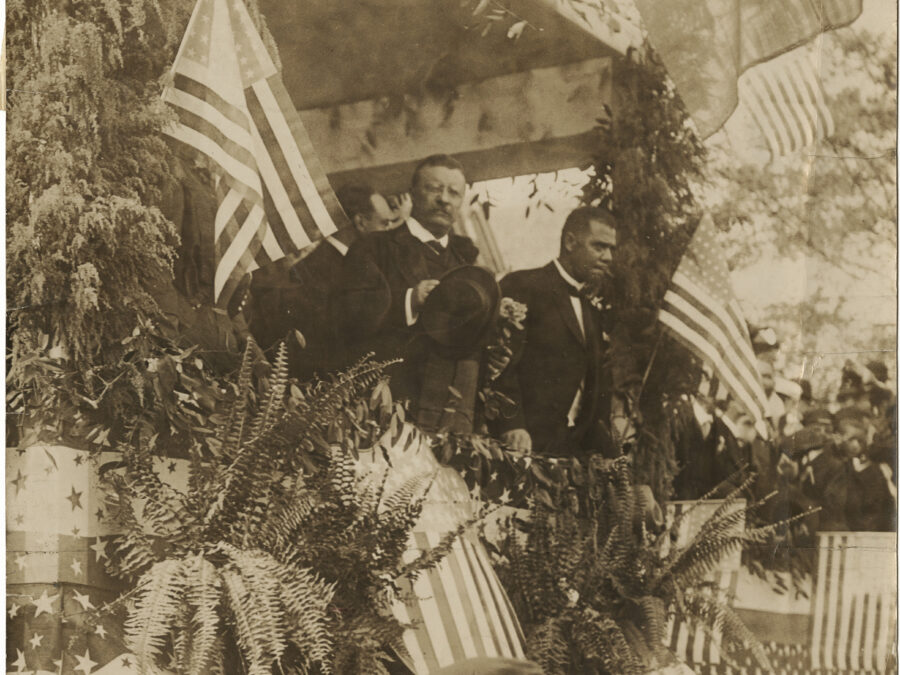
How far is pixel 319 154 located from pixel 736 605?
2291 mm

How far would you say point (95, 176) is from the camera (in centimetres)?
391

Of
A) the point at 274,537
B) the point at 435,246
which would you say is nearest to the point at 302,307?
the point at 435,246

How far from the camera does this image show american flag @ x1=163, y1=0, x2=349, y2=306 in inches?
151

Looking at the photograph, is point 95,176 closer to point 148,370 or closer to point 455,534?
point 148,370

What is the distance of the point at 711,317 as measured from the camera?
3627 millimetres

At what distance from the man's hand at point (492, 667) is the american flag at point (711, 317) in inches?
48.5

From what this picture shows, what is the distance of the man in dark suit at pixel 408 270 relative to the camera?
12.3 ft

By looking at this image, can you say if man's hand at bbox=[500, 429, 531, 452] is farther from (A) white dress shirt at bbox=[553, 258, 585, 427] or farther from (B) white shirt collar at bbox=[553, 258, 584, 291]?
(B) white shirt collar at bbox=[553, 258, 584, 291]

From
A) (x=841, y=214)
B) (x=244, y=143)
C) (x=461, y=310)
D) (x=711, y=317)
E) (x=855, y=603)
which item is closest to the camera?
(x=855, y=603)

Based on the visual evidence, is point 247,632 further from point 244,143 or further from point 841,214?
point 841,214

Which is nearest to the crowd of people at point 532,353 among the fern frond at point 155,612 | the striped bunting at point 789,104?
the striped bunting at point 789,104

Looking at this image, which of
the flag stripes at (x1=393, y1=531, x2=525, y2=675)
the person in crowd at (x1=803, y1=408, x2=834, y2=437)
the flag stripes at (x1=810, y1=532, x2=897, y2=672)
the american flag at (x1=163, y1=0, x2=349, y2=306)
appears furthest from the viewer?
the american flag at (x1=163, y1=0, x2=349, y2=306)

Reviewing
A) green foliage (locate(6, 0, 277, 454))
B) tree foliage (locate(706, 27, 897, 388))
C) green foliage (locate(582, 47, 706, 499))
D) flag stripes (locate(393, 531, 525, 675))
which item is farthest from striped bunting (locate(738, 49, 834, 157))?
green foliage (locate(6, 0, 277, 454))

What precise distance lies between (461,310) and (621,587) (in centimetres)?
117
